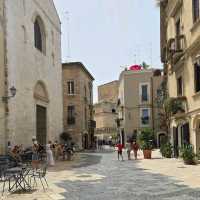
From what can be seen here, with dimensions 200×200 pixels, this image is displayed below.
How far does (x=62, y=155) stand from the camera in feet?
94.5

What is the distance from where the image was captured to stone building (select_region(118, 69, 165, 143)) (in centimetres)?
5247

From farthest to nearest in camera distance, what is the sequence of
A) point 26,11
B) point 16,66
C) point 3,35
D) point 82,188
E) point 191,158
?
point 26,11 → point 16,66 → point 3,35 → point 191,158 → point 82,188

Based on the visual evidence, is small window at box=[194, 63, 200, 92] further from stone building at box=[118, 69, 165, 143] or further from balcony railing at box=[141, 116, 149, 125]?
balcony railing at box=[141, 116, 149, 125]

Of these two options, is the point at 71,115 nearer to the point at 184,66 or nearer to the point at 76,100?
the point at 76,100

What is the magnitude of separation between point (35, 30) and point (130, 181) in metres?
20.3

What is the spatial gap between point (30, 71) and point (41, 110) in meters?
4.35

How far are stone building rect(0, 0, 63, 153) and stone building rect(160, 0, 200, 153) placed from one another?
29.3ft

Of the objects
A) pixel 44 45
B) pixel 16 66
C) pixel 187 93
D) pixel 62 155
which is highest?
pixel 44 45

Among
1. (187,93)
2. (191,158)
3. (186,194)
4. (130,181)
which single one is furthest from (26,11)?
(186,194)

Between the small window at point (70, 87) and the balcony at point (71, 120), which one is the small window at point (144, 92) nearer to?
the small window at point (70, 87)

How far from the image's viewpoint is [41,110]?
3172cm

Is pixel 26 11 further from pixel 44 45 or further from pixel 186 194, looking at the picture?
pixel 186 194

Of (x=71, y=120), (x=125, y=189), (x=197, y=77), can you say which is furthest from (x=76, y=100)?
(x=125, y=189)

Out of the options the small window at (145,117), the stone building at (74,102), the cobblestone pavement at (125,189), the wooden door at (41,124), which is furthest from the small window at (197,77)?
the small window at (145,117)
